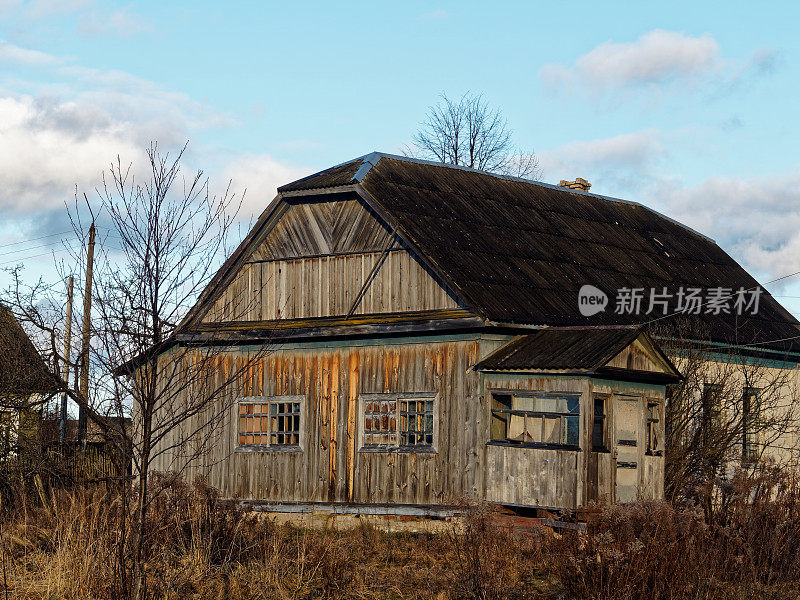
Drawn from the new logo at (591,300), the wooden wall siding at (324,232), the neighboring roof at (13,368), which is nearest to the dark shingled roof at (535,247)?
the new logo at (591,300)

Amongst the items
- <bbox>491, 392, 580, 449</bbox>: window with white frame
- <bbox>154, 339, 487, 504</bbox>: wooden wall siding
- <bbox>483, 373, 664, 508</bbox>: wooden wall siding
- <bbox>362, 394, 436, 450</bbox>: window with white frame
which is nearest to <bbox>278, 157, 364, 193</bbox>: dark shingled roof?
<bbox>154, 339, 487, 504</bbox>: wooden wall siding

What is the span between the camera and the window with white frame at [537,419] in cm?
1627

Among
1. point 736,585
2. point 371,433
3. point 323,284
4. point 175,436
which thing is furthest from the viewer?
point 175,436

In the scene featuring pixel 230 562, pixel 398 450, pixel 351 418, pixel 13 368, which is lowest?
pixel 230 562

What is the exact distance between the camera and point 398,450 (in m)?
18.4

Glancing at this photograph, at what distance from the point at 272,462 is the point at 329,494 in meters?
1.48

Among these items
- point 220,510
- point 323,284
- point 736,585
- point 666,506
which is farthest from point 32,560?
point 323,284

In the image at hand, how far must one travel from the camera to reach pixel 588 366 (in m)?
15.8

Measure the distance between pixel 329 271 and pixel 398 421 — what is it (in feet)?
11.3

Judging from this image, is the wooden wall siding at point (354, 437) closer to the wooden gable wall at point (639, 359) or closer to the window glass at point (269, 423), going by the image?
the window glass at point (269, 423)

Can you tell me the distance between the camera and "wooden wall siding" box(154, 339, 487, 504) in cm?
1769

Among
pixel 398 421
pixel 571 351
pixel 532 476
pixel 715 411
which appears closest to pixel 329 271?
pixel 398 421

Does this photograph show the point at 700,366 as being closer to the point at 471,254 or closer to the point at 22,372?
the point at 471,254

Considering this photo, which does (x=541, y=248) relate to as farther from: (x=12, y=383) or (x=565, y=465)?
(x=12, y=383)
